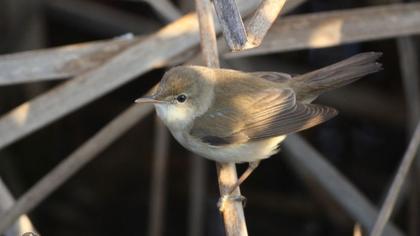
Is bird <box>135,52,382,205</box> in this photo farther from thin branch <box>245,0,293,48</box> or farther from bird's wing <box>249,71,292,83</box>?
Answer: thin branch <box>245,0,293,48</box>

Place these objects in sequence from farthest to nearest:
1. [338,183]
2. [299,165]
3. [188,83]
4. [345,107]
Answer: [345,107], [299,165], [338,183], [188,83]

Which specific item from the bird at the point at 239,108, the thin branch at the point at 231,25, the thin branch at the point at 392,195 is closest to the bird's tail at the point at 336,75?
the bird at the point at 239,108

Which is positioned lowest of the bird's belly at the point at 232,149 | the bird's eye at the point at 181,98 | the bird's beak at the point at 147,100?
the bird's belly at the point at 232,149

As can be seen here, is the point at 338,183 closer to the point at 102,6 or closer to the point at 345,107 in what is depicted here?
the point at 345,107

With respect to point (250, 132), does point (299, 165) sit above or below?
below

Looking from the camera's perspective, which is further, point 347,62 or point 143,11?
point 143,11

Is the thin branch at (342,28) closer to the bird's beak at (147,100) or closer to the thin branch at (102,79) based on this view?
→ the thin branch at (102,79)

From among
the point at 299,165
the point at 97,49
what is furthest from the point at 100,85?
the point at 299,165
